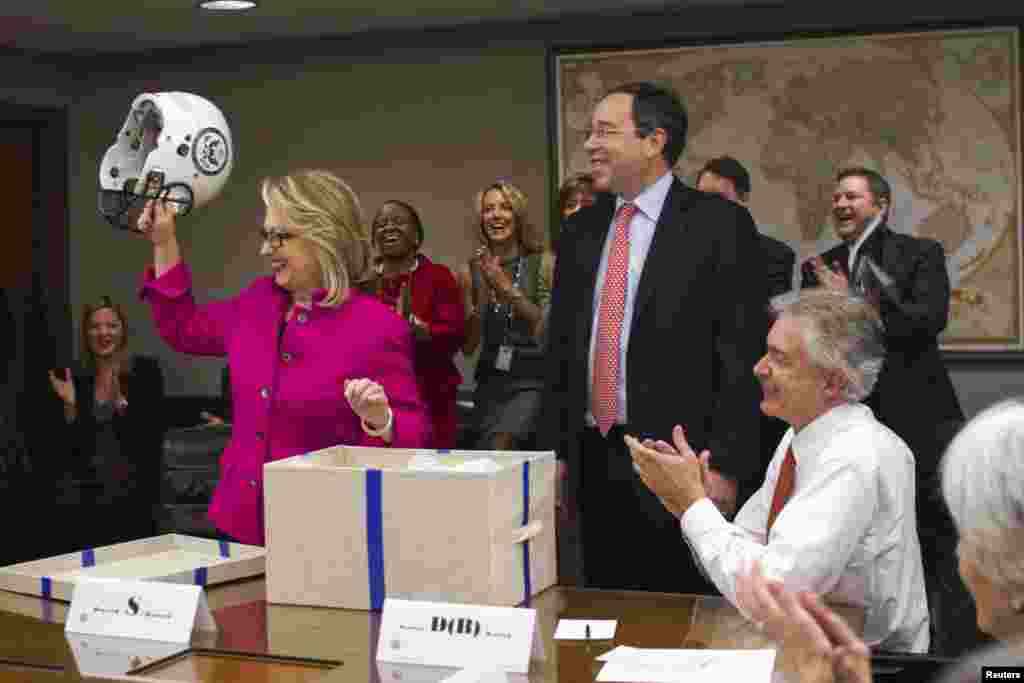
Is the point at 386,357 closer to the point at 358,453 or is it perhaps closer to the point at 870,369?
the point at 358,453

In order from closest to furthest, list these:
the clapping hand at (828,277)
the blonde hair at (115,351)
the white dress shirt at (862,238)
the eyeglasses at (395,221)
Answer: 1. the clapping hand at (828,277)
2. the white dress shirt at (862,238)
3. the eyeglasses at (395,221)
4. the blonde hair at (115,351)

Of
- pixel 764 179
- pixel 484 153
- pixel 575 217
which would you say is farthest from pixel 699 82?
pixel 575 217

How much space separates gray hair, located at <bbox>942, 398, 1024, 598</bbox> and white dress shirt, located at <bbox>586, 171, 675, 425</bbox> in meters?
1.51

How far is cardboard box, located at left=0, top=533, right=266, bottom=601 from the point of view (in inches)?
97.4

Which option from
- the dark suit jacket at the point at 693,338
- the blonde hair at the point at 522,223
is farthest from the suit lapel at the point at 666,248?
the blonde hair at the point at 522,223

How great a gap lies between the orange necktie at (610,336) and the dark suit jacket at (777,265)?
1.27 meters

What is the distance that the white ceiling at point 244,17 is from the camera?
6.11 meters

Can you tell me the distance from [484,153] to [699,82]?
1.09m

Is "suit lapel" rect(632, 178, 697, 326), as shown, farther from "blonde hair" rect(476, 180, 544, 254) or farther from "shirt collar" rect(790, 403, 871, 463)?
"blonde hair" rect(476, 180, 544, 254)

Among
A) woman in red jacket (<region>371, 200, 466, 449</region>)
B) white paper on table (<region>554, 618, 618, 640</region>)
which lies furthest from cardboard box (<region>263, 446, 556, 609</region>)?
woman in red jacket (<region>371, 200, 466, 449</region>)

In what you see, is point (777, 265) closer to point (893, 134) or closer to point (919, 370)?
point (919, 370)

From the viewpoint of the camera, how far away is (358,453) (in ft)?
8.63

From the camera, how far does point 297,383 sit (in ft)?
9.03

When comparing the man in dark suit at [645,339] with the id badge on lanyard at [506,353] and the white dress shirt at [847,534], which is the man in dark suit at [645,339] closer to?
the white dress shirt at [847,534]
